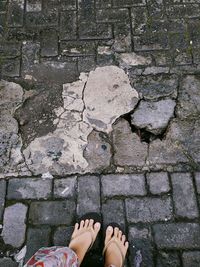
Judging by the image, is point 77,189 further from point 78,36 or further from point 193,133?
point 78,36

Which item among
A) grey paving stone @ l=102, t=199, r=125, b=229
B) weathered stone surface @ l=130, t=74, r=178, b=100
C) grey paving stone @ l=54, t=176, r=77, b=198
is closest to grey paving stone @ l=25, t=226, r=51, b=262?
grey paving stone @ l=54, t=176, r=77, b=198

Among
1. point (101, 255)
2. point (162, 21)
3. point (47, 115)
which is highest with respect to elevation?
point (162, 21)

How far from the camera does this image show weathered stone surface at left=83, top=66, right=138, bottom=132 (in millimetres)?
4090

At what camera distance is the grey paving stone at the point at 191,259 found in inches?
133

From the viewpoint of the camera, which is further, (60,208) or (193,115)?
(193,115)

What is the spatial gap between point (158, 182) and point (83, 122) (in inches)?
38.3

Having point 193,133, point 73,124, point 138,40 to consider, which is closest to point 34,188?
point 73,124

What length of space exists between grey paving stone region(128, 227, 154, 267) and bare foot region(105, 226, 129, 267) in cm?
7

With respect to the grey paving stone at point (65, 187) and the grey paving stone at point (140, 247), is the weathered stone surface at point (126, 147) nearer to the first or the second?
the grey paving stone at point (65, 187)

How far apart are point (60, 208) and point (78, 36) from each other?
205cm

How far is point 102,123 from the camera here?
4.06 metres

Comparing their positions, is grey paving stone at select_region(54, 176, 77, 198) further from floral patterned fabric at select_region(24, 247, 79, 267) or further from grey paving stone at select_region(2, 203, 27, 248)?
floral patterned fabric at select_region(24, 247, 79, 267)

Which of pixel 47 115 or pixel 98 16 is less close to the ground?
pixel 98 16

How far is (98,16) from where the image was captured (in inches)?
187
